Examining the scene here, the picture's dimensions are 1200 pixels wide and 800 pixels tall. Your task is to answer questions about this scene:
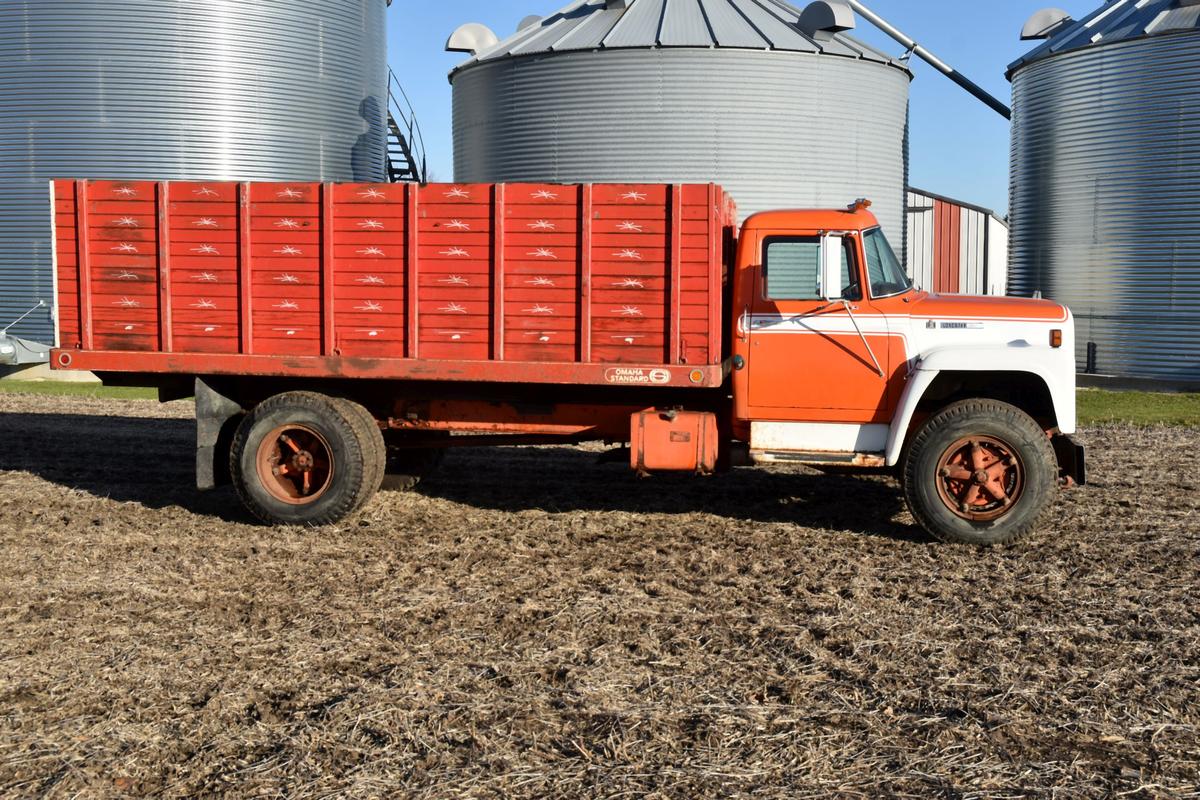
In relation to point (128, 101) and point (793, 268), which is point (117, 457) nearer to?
point (793, 268)

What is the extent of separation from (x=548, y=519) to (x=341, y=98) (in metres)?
16.5

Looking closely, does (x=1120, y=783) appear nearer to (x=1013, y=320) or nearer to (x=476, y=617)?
(x=476, y=617)

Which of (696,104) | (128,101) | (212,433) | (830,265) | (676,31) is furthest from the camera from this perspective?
(128,101)

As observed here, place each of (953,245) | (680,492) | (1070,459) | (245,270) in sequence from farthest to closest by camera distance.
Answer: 1. (953,245)
2. (680,492)
3. (245,270)
4. (1070,459)

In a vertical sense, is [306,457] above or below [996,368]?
below

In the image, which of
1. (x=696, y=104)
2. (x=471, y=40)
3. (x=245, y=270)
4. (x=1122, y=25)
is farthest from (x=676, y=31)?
(x=245, y=270)

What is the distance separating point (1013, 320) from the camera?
9.01 metres

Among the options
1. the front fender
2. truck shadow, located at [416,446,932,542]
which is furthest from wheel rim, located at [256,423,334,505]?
the front fender

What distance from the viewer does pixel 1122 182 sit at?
21453 mm

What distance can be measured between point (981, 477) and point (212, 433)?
635 centimetres

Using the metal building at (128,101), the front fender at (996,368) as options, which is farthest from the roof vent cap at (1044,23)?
the front fender at (996,368)

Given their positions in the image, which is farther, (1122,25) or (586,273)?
(1122,25)

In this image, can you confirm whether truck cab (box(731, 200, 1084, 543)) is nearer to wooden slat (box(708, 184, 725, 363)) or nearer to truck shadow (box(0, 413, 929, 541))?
wooden slat (box(708, 184, 725, 363))

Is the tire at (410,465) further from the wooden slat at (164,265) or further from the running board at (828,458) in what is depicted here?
the running board at (828,458)
